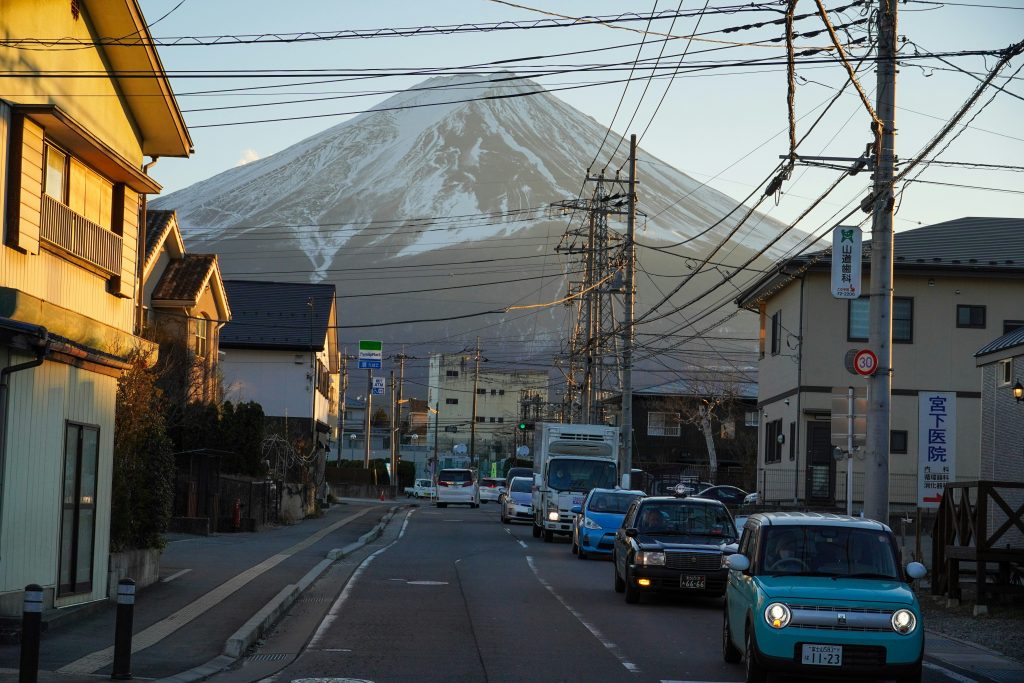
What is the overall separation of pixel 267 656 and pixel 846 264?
10813 millimetres

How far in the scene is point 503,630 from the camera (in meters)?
14.6

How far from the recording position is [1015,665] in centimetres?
1275

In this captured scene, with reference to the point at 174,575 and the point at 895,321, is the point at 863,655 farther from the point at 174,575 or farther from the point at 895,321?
the point at 895,321

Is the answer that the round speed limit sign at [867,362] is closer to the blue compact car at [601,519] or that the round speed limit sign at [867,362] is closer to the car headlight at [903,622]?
the car headlight at [903,622]

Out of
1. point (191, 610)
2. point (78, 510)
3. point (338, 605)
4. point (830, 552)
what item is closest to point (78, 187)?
point (78, 510)

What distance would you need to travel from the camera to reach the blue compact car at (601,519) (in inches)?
1054

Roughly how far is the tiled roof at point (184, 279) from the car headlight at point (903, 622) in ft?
99.7

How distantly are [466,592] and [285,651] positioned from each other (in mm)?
6513

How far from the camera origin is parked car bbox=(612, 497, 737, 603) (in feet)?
57.8

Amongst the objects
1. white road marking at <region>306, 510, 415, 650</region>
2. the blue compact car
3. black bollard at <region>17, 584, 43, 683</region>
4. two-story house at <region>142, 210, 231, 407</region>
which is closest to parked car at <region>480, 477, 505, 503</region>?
two-story house at <region>142, 210, 231, 407</region>

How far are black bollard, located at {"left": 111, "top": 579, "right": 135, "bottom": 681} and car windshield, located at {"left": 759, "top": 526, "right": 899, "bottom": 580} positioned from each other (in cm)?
569

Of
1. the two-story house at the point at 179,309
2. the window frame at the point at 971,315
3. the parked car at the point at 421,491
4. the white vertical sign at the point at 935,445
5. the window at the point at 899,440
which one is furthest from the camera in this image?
the parked car at the point at 421,491

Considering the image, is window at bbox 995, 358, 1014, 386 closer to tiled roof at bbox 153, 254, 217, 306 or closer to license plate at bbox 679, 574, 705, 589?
license plate at bbox 679, 574, 705, 589

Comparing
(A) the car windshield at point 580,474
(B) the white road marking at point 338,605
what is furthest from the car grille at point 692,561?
(A) the car windshield at point 580,474
